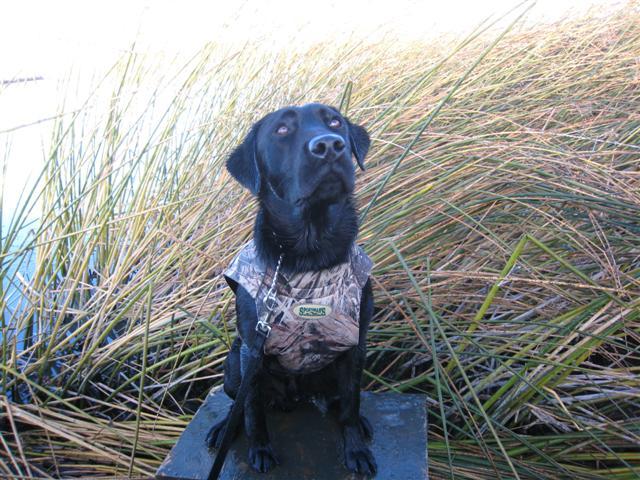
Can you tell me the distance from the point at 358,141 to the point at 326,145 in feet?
1.17

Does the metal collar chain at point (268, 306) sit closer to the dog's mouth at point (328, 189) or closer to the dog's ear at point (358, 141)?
the dog's mouth at point (328, 189)

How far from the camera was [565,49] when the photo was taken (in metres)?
3.04

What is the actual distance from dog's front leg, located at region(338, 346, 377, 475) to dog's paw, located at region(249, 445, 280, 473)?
0.19m

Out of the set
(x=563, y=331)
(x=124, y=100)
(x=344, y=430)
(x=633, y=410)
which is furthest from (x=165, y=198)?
(x=633, y=410)

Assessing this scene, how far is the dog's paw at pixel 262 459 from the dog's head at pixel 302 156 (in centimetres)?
67

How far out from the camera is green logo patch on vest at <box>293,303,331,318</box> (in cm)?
136

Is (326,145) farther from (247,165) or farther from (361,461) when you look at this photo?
(361,461)

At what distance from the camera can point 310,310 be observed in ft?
4.48

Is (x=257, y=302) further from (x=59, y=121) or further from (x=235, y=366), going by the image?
(x=59, y=121)

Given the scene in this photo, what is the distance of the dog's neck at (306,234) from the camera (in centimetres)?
142

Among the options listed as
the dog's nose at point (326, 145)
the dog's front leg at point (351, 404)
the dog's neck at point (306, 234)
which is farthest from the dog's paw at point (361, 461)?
the dog's nose at point (326, 145)

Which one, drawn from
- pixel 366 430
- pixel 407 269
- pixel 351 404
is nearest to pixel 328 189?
pixel 407 269

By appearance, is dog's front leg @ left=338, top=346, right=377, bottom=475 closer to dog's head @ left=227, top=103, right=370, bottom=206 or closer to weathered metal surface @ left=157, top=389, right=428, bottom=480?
weathered metal surface @ left=157, top=389, right=428, bottom=480

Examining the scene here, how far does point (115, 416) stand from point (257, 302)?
1.01m
